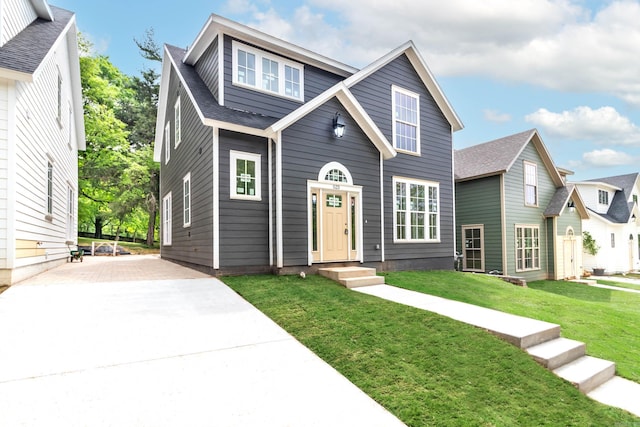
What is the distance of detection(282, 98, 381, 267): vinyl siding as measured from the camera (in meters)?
8.02

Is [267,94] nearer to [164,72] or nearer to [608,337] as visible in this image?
[164,72]

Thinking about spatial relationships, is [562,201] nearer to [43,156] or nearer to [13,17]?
[43,156]

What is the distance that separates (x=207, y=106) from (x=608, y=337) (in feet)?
29.9

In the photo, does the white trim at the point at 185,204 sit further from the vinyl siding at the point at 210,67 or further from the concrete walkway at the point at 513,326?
the concrete walkway at the point at 513,326

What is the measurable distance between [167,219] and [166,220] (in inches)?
8.8

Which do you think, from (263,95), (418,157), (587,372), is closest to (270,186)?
(263,95)

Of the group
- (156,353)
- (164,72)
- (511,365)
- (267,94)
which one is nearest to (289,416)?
(156,353)

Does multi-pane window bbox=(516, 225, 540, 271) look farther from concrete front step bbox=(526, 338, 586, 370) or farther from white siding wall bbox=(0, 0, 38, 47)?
white siding wall bbox=(0, 0, 38, 47)

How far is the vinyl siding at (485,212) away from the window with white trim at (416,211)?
4.50 m

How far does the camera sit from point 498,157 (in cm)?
1512

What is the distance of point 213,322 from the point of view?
4441mm

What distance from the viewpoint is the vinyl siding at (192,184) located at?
26.1 ft

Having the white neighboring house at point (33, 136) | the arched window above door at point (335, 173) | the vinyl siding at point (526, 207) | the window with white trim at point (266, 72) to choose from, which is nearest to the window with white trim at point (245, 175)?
the arched window above door at point (335, 173)

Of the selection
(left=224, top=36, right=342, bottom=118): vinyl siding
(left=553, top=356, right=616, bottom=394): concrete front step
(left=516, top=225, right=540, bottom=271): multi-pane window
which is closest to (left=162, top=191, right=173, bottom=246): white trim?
(left=224, top=36, right=342, bottom=118): vinyl siding
